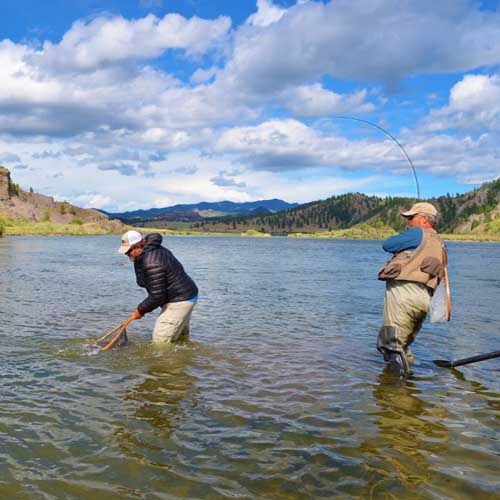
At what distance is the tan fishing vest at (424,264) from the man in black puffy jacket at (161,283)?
14.4 ft

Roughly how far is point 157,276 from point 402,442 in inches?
225

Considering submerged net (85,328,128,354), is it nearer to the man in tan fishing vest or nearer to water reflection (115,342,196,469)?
water reflection (115,342,196,469)

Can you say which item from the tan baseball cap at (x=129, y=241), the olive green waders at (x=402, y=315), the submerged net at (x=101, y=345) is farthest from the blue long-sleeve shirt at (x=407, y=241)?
the submerged net at (x=101, y=345)

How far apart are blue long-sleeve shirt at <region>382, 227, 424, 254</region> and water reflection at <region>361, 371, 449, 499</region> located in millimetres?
2475

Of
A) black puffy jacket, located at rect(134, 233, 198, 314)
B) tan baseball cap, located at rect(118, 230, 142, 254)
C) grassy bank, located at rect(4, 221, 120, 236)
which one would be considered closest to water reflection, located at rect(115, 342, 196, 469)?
black puffy jacket, located at rect(134, 233, 198, 314)

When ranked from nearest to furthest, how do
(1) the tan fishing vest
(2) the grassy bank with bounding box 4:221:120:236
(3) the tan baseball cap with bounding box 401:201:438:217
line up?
(1) the tan fishing vest
(3) the tan baseball cap with bounding box 401:201:438:217
(2) the grassy bank with bounding box 4:221:120:236

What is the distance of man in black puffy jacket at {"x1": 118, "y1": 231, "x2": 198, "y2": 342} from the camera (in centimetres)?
991

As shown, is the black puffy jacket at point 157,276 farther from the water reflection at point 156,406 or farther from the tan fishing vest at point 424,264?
the tan fishing vest at point 424,264

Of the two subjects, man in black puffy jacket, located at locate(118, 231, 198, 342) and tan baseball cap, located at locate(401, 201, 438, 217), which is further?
man in black puffy jacket, located at locate(118, 231, 198, 342)

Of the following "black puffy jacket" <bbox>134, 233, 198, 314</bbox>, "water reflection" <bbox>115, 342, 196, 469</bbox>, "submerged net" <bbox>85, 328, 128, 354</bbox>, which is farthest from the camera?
"submerged net" <bbox>85, 328, 128, 354</bbox>

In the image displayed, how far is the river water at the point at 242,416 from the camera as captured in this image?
518 cm

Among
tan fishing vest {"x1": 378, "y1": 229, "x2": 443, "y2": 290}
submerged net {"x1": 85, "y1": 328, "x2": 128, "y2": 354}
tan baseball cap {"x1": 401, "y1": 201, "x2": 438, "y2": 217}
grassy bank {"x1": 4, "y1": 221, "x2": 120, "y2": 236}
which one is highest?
grassy bank {"x1": 4, "y1": 221, "x2": 120, "y2": 236}

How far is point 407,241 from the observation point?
28.5 feet

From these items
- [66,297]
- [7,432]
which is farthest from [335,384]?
[66,297]
